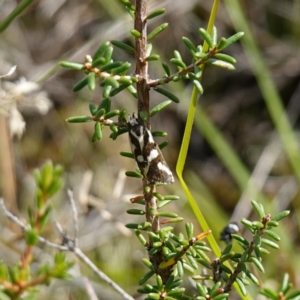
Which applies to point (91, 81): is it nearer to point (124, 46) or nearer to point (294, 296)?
point (124, 46)

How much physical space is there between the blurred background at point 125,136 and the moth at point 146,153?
46.9 inches

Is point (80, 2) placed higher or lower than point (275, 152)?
higher

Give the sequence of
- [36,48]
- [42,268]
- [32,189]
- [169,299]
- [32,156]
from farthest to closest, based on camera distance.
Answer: [36,48] < [32,156] < [32,189] < [169,299] < [42,268]

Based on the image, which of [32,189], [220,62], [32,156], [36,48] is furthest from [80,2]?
[220,62]

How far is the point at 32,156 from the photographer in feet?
8.21

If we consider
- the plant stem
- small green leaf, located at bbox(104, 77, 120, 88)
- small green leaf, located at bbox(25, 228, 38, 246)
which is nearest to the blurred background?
the plant stem

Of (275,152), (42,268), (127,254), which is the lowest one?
(127,254)

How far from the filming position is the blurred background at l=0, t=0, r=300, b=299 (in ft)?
6.85

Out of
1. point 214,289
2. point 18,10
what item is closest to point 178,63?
point 214,289

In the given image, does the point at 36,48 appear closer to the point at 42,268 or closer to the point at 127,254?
the point at 127,254

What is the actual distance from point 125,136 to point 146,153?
1846 millimetres

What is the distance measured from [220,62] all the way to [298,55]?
7.70ft

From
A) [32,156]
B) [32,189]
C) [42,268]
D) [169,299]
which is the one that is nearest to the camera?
[42,268]

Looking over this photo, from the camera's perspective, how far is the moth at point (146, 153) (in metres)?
0.65
